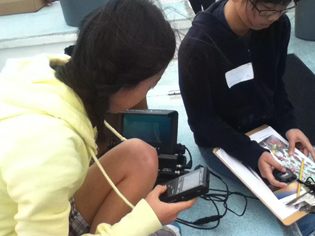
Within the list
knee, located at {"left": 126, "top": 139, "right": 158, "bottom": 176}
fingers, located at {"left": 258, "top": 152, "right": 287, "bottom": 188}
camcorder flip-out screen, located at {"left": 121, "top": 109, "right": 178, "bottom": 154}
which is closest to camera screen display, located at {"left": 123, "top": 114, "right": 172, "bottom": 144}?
camcorder flip-out screen, located at {"left": 121, "top": 109, "right": 178, "bottom": 154}

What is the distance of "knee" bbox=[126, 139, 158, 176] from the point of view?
84 centimetres

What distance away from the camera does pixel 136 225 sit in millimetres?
661

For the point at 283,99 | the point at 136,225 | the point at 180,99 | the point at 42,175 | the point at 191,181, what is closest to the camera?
the point at 42,175

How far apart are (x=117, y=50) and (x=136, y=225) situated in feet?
1.14

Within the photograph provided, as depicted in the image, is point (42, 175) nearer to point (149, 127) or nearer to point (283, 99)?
point (149, 127)

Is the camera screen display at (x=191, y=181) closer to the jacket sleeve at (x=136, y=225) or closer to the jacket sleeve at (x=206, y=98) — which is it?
the jacket sleeve at (x=136, y=225)

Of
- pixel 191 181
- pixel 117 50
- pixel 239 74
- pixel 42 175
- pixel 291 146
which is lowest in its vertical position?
pixel 291 146

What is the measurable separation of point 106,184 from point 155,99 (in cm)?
84

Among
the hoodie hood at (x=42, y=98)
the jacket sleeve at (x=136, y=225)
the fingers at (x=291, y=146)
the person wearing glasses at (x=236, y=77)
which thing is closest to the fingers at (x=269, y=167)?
the person wearing glasses at (x=236, y=77)

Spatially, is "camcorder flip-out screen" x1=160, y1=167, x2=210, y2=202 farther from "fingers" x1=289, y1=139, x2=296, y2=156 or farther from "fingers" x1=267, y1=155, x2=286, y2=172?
"fingers" x1=289, y1=139, x2=296, y2=156

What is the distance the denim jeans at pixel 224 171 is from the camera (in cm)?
94

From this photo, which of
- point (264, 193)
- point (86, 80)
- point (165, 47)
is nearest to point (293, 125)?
point (264, 193)

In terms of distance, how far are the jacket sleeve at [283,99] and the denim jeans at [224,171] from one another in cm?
22

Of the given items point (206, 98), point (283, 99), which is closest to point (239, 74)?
point (206, 98)
